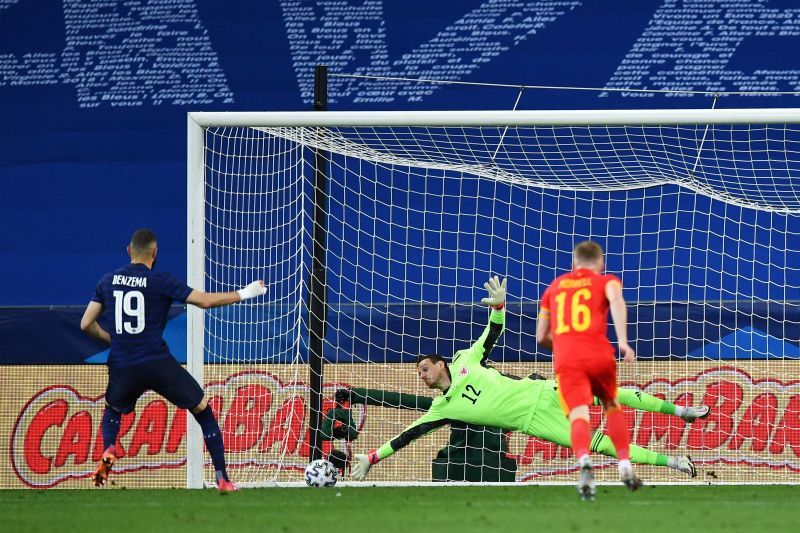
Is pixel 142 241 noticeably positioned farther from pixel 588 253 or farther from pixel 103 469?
pixel 588 253

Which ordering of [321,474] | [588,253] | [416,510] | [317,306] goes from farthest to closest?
1. [317,306]
2. [321,474]
3. [588,253]
4. [416,510]

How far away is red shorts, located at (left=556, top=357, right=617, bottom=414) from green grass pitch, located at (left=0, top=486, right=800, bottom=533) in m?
0.55

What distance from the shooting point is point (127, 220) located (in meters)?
13.1

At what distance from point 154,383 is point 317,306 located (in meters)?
2.48

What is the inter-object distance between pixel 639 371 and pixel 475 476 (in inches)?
71.3

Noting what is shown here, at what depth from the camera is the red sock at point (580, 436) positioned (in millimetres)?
6230

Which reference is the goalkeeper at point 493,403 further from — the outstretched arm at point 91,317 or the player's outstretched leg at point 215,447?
the outstretched arm at point 91,317

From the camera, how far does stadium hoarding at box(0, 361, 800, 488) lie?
32.8 ft

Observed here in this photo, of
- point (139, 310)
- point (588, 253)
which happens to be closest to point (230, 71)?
point (139, 310)

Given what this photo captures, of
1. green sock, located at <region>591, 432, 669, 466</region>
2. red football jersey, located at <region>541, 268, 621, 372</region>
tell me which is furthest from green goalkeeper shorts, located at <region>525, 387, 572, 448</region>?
red football jersey, located at <region>541, 268, 621, 372</region>

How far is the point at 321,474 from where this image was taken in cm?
868

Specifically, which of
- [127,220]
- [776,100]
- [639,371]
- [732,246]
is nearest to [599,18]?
[776,100]

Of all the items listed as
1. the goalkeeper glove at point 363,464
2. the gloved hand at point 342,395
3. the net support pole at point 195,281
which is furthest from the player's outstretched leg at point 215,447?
the gloved hand at point 342,395

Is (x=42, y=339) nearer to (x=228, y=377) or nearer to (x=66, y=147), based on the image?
(x=228, y=377)
